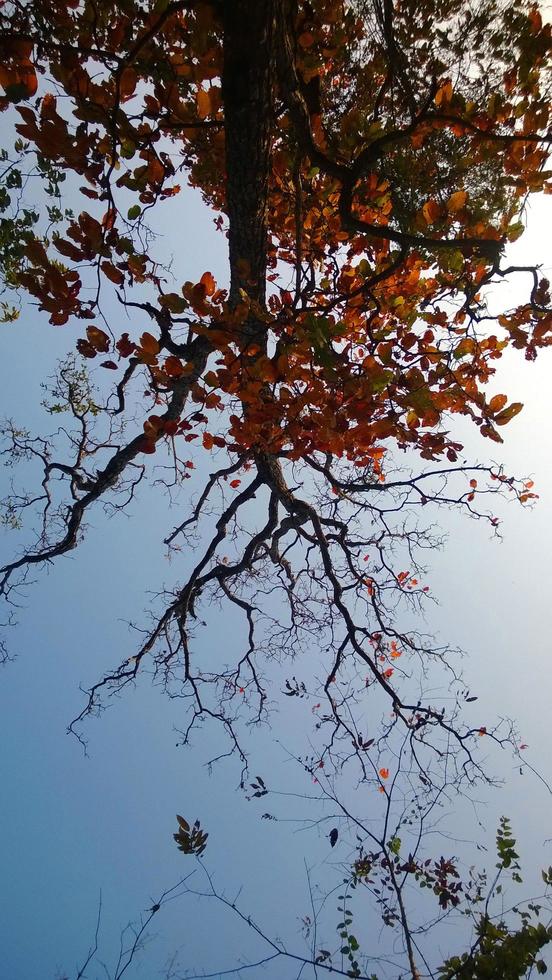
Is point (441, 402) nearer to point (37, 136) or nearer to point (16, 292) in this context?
point (37, 136)

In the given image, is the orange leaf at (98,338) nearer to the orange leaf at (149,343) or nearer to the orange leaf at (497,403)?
the orange leaf at (149,343)

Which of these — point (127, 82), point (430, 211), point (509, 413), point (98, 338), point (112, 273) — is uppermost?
point (127, 82)

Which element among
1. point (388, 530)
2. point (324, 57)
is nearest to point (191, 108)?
point (324, 57)

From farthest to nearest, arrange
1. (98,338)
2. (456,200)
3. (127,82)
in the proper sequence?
(98,338) → (456,200) → (127,82)

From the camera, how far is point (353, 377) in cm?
290

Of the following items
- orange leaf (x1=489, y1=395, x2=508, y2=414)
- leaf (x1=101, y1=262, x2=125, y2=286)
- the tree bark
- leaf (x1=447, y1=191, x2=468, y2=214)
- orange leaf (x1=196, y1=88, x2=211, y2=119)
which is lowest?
orange leaf (x1=489, y1=395, x2=508, y2=414)

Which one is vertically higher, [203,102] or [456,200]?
[203,102]

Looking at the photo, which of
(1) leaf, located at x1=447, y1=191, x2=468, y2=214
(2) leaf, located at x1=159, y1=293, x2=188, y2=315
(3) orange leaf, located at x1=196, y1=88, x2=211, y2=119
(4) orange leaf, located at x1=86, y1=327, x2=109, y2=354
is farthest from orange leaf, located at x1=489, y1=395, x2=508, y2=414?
(4) orange leaf, located at x1=86, y1=327, x2=109, y2=354

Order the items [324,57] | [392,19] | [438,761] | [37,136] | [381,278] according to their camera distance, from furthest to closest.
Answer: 1. [438,761]
2. [324,57]
3. [392,19]
4. [381,278]
5. [37,136]

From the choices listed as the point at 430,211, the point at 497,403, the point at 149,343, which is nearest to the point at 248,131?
the point at 430,211

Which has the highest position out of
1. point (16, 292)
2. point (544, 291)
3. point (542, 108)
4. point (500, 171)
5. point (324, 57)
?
point (16, 292)

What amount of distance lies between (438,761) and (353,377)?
14.5 feet

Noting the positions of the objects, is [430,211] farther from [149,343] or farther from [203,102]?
[149,343]

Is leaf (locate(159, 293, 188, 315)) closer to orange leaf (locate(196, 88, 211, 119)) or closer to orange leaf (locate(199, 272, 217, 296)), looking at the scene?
orange leaf (locate(199, 272, 217, 296))
